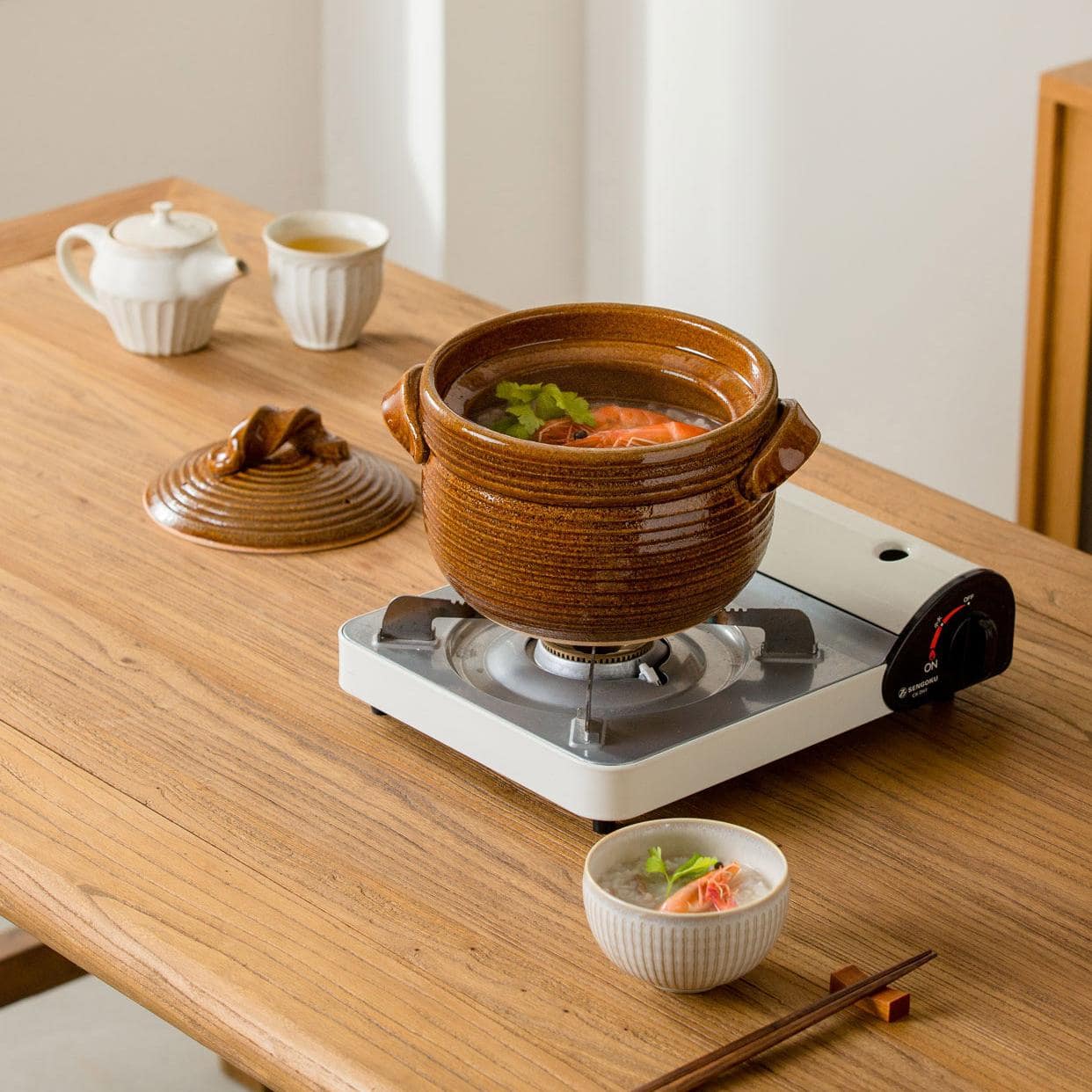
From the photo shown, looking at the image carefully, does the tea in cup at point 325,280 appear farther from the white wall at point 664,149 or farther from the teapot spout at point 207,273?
the white wall at point 664,149

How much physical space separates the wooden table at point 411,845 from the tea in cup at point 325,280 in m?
0.33

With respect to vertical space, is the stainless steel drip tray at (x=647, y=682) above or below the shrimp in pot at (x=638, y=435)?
below

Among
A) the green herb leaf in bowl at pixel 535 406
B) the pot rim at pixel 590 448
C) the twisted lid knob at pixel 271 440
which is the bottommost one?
the twisted lid knob at pixel 271 440

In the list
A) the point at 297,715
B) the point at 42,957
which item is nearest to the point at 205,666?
the point at 297,715

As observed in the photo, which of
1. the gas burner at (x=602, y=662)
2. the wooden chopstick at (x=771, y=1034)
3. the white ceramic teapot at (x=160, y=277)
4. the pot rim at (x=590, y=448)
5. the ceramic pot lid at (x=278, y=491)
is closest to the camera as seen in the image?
the wooden chopstick at (x=771, y=1034)

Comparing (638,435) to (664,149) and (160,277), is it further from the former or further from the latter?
(664,149)

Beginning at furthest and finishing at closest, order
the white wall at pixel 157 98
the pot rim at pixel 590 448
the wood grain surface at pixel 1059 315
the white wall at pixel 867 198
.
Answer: the white wall at pixel 157 98 < the white wall at pixel 867 198 < the wood grain surface at pixel 1059 315 < the pot rim at pixel 590 448

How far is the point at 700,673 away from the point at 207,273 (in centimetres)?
79

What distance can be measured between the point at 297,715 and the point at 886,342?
6.52ft

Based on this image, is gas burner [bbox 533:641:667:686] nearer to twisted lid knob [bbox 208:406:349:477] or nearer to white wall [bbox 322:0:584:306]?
twisted lid knob [bbox 208:406:349:477]

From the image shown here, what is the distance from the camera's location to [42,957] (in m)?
1.98

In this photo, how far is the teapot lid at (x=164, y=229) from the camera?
1716 millimetres

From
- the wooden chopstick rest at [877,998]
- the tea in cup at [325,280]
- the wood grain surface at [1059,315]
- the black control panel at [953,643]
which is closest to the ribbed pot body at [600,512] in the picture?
the black control panel at [953,643]

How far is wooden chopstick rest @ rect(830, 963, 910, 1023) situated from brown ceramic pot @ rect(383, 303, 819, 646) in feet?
0.78
